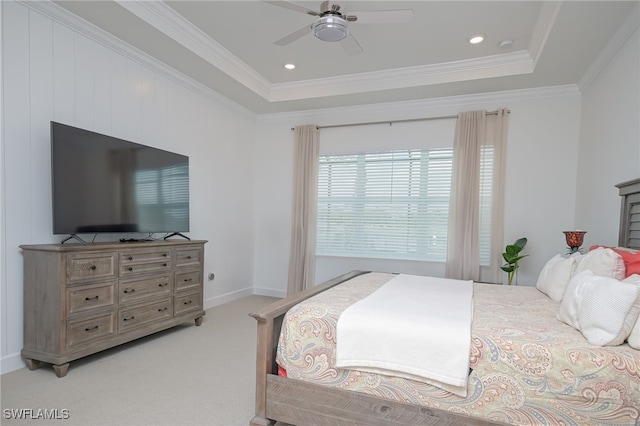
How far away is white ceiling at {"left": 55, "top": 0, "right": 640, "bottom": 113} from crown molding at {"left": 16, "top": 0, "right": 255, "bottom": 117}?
0.24ft

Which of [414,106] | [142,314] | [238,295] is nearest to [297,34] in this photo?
[414,106]

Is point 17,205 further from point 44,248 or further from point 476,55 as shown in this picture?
point 476,55

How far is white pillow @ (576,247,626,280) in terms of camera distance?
1.91 meters

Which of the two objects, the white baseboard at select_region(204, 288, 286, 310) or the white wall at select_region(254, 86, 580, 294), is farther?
the white baseboard at select_region(204, 288, 286, 310)

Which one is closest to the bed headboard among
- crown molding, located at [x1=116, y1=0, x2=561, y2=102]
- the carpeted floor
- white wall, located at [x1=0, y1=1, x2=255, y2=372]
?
crown molding, located at [x1=116, y1=0, x2=561, y2=102]

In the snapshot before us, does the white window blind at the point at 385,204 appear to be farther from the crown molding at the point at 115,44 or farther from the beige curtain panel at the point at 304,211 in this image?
the crown molding at the point at 115,44

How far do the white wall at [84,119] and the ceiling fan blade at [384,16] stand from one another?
2.29 m

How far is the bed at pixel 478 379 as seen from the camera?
1428 mm

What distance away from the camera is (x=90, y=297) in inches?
103

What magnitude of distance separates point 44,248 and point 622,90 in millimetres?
4649

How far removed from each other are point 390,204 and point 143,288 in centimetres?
316

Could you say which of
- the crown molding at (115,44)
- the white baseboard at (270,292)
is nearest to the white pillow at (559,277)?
the white baseboard at (270,292)

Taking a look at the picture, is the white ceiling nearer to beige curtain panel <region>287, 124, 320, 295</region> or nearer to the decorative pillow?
beige curtain panel <region>287, 124, 320, 295</region>

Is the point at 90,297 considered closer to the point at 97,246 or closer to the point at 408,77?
the point at 97,246
